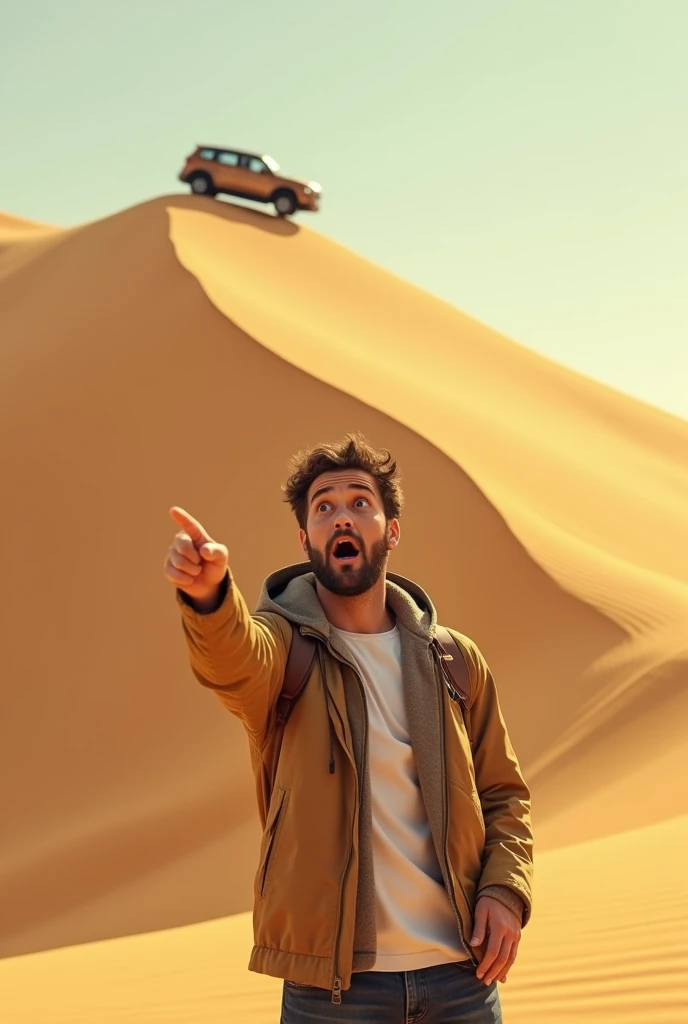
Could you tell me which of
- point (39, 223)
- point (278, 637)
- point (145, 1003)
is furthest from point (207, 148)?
point (39, 223)

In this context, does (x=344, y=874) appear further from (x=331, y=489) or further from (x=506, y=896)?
(x=331, y=489)

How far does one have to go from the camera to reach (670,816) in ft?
24.4

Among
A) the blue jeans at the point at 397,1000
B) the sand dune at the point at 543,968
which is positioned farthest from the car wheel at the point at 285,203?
the blue jeans at the point at 397,1000

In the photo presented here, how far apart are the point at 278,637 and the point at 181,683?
27.9ft

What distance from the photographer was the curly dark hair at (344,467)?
2676mm

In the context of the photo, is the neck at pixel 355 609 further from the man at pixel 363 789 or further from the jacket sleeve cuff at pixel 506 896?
the jacket sleeve cuff at pixel 506 896

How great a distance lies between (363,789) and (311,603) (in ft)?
1.45

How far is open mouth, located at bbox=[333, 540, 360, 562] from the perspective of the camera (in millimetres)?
2539

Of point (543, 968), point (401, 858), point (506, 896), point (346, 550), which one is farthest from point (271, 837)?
point (543, 968)

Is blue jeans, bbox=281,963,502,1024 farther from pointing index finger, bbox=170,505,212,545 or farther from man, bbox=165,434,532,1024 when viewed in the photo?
pointing index finger, bbox=170,505,212,545

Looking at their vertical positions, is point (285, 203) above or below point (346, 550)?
above

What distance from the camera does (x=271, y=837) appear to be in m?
2.29

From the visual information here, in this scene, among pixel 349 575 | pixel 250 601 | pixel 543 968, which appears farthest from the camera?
pixel 250 601

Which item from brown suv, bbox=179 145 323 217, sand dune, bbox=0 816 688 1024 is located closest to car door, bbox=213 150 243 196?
brown suv, bbox=179 145 323 217
